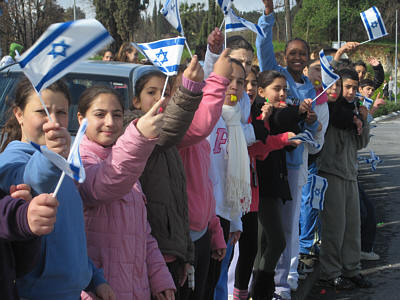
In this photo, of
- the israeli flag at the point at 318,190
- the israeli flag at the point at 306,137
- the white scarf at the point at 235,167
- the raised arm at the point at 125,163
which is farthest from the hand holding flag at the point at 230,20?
the raised arm at the point at 125,163

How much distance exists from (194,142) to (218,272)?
1.05 m

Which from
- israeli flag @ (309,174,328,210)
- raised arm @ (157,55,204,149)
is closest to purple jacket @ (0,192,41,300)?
raised arm @ (157,55,204,149)

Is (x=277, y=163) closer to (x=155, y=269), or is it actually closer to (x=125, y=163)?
(x=155, y=269)

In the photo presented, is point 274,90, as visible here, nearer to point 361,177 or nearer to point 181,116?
point 181,116

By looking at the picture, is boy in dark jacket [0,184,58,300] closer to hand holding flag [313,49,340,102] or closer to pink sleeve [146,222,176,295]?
pink sleeve [146,222,176,295]

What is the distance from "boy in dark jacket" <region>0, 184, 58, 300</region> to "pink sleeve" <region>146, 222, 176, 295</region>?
77 cm

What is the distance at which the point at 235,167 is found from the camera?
3842 millimetres

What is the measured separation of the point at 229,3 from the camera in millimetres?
3973

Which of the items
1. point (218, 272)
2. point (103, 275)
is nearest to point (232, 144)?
point (218, 272)

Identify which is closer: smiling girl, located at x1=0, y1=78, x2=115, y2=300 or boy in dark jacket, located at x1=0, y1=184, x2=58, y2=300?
boy in dark jacket, located at x1=0, y1=184, x2=58, y2=300

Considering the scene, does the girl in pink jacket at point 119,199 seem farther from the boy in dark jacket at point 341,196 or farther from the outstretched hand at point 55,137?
the boy in dark jacket at point 341,196

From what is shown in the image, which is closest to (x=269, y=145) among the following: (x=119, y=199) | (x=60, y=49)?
(x=119, y=199)

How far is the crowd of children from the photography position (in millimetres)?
2064

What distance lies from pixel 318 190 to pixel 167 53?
2.92 meters
